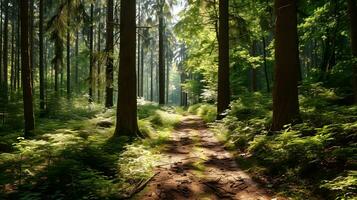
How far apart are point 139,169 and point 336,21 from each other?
32.4 feet

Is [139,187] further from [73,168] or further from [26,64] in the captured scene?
[26,64]

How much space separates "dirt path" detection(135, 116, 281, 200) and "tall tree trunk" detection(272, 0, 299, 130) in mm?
1861

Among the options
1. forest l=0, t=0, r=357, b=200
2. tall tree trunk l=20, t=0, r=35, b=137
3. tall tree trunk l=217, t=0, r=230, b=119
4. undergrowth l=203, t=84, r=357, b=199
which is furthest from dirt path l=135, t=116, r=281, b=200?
tall tree trunk l=217, t=0, r=230, b=119

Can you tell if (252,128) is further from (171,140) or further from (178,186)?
(178,186)

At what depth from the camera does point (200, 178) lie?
736 centimetres

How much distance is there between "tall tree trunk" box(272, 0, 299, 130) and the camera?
9.23 meters

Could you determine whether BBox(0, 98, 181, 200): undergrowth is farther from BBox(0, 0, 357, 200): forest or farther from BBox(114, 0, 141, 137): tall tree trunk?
BBox(114, 0, 141, 137): tall tree trunk

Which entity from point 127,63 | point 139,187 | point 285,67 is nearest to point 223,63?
point 127,63

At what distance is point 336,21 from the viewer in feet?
42.8

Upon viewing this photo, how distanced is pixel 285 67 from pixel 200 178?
405 cm

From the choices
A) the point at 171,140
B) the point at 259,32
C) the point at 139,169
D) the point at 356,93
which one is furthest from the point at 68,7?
the point at 259,32

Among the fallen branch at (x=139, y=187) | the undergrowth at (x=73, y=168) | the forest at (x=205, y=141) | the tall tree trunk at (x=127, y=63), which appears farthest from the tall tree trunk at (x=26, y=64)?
the fallen branch at (x=139, y=187)

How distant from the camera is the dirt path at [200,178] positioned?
631 centimetres

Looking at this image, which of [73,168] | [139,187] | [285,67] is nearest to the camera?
[73,168]
